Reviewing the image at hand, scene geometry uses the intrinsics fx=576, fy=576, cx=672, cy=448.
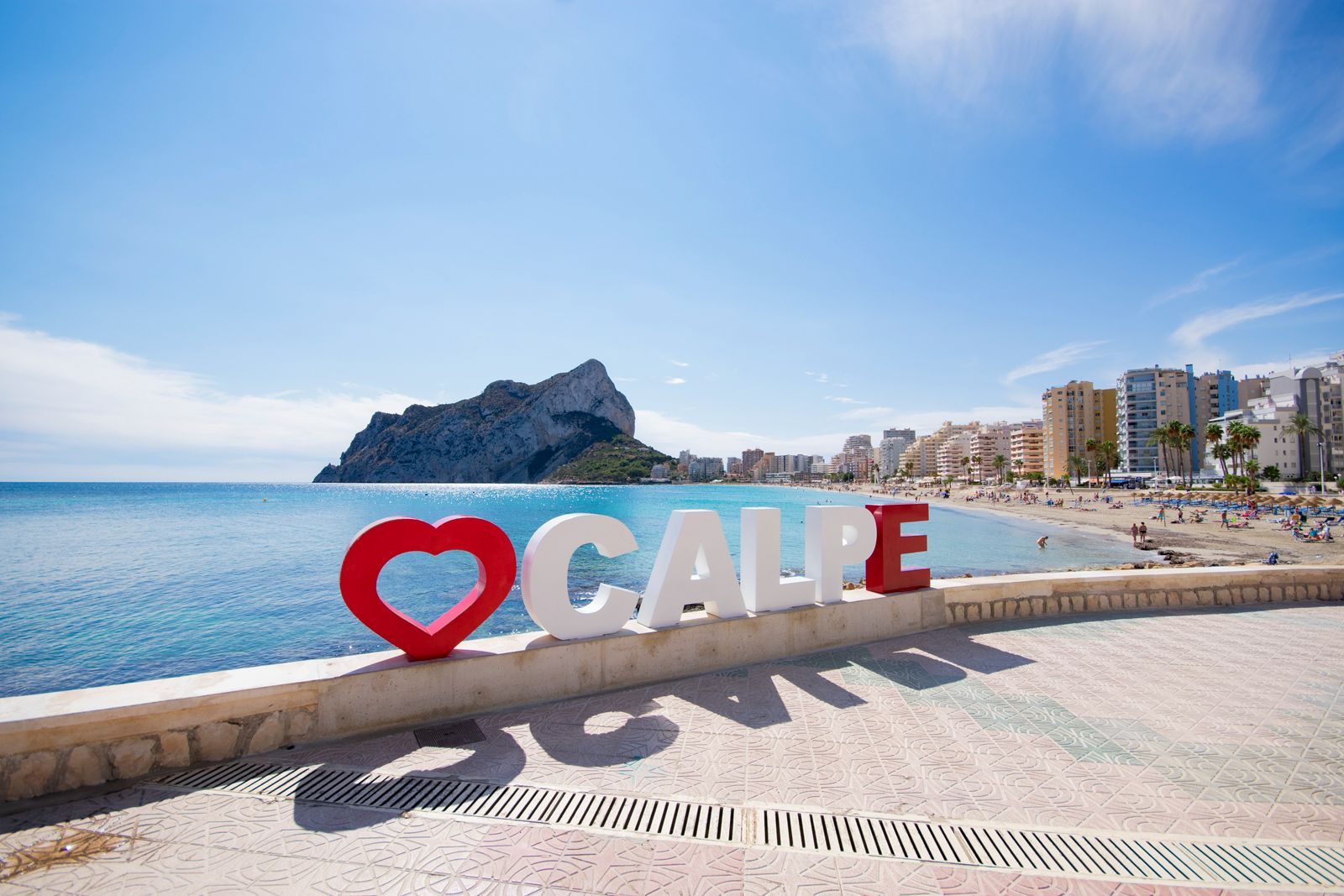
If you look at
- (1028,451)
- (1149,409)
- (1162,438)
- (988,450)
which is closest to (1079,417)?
(1149,409)

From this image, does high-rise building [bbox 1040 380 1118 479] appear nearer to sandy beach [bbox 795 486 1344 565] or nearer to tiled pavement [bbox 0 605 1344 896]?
sandy beach [bbox 795 486 1344 565]

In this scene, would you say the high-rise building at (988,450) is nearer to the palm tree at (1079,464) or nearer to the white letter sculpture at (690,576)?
the palm tree at (1079,464)

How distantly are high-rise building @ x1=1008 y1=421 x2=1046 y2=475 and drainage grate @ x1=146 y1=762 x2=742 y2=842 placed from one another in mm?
178197

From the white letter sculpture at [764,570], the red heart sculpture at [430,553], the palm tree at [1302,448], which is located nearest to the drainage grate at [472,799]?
the red heart sculpture at [430,553]

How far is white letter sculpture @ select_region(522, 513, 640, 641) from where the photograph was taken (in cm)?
646

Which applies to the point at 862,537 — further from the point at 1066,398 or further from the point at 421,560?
the point at 1066,398

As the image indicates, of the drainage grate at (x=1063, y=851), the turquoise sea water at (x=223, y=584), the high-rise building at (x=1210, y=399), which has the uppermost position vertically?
the high-rise building at (x=1210, y=399)

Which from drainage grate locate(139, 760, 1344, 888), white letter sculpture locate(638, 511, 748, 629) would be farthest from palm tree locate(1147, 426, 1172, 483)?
drainage grate locate(139, 760, 1344, 888)

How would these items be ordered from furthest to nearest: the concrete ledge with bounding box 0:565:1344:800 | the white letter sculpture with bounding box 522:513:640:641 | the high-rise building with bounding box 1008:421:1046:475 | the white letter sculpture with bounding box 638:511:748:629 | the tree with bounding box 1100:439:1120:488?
the high-rise building with bounding box 1008:421:1046:475 → the tree with bounding box 1100:439:1120:488 → the white letter sculpture with bounding box 638:511:748:629 → the white letter sculpture with bounding box 522:513:640:641 → the concrete ledge with bounding box 0:565:1344:800

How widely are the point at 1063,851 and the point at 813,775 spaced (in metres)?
1.72

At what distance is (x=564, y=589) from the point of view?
21.4 ft

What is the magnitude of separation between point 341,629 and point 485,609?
19780mm

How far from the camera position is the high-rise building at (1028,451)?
159500mm

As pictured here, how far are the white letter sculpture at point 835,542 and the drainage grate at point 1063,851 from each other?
4.30 m
